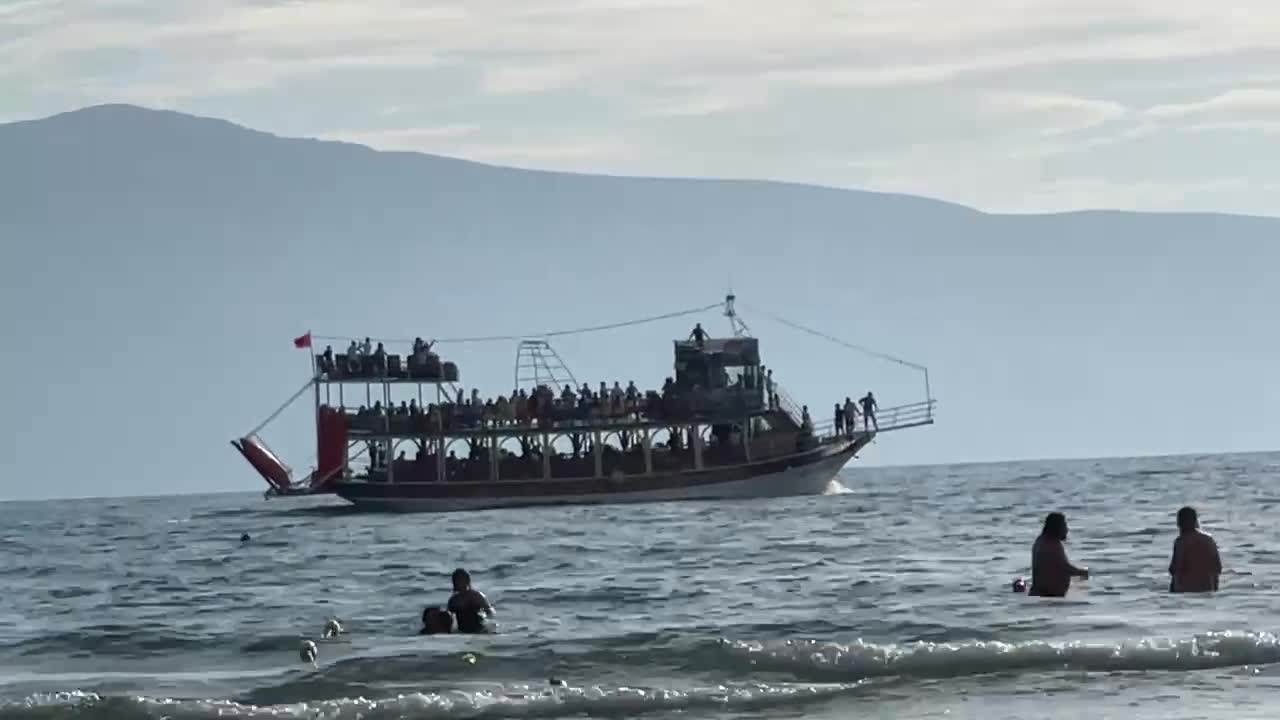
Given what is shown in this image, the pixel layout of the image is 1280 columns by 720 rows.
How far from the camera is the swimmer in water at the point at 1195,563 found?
31.5 meters

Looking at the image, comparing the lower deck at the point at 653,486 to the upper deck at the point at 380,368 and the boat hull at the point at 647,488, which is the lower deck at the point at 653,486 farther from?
the upper deck at the point at 380,368

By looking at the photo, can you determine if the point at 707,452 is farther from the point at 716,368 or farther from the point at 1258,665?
the point at 1258,665

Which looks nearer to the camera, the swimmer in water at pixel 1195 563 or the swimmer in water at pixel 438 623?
the swimmer in water at pixel 1195 563

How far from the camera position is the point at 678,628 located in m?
32.6

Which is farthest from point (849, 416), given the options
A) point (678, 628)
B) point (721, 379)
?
point (678, 628)

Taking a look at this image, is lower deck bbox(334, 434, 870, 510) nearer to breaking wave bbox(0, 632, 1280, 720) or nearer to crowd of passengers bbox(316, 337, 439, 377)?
crowd of passengers bbox(316, 337, 439, 377)

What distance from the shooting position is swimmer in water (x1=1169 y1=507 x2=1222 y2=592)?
103ft

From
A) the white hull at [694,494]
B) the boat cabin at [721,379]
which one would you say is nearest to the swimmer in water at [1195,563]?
the boat cabin at [721,379]

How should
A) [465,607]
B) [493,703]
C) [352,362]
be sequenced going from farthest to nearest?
[352,362] < [465,607] < [493,703]

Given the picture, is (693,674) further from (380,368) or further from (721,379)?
(380,368)

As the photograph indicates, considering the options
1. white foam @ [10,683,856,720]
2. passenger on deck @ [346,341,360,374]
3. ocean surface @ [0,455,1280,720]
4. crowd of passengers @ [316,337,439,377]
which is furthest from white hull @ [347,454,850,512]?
white foam @ [10,683,856,720]

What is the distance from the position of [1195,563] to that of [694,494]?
54420mm

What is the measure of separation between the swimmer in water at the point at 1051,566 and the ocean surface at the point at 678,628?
0.36m

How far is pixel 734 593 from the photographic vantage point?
125 ft
